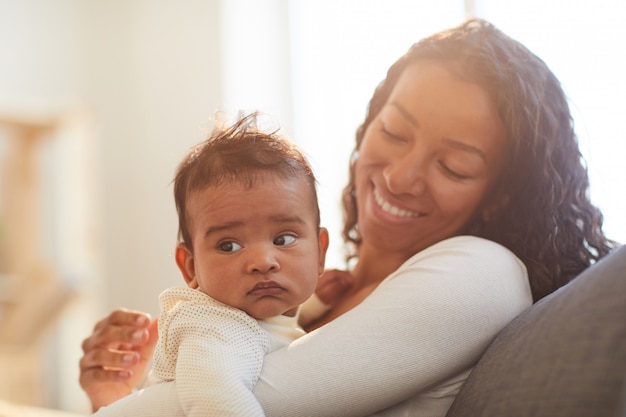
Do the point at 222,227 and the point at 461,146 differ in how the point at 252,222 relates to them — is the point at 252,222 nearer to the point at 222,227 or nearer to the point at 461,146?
the point at 222,227

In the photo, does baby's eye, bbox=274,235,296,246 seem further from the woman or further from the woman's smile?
the woman's smile

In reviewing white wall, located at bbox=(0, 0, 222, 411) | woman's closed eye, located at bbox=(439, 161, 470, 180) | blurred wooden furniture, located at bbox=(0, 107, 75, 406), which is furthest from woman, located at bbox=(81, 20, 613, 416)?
white wall, located at bbox=(0, 0, 222, 411)

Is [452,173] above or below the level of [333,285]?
above

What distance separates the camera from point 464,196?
4.63ft

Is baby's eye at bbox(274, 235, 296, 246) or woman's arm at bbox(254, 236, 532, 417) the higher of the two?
baby's eye at bbox(274, 235, 296, 246)

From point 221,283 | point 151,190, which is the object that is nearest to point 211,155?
point 221,283

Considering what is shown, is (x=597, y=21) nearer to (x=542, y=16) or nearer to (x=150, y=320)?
(x=542, y=16)

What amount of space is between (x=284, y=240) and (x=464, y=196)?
490 millimetres

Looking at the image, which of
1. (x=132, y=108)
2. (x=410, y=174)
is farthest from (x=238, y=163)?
(x=132, y=108)

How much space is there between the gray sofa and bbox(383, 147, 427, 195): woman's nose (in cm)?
44

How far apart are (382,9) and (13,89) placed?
7.66ft

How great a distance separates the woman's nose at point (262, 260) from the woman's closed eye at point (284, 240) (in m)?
0.03

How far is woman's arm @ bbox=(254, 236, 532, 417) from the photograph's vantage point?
3.16 feet

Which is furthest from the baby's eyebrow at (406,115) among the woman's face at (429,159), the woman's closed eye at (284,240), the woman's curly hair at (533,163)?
the woman's closed eye at (284,240)
